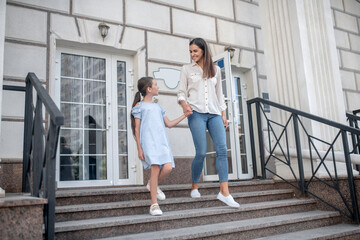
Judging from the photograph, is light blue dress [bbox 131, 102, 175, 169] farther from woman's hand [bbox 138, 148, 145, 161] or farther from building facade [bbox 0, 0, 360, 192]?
building facade [bbox 0, 0, 360, 192]

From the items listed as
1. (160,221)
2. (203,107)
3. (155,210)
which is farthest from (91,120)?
(160,221)

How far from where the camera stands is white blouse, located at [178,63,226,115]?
3369 mm

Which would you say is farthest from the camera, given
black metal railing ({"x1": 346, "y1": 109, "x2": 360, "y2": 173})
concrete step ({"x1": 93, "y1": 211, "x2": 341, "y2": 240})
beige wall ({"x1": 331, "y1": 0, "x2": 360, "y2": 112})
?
beige wall ({"x1": 331, "y1": 0, "x2": 360, "y2": 112})

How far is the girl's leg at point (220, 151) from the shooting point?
3.26m

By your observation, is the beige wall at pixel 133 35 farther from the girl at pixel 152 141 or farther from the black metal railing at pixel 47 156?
the girl at pixel 152 141

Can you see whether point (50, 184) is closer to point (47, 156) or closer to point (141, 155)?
point (47, 156)

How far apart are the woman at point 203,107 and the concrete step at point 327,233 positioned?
1.74 feet

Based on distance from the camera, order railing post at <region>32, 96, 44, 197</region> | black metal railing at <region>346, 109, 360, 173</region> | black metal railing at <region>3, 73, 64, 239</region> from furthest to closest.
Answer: black metal railing at <region>346, 109, 360, 173</region> → railing post at <region>32, 96, 44, 197</region> → black metal railing at <region>3, 73, 64, 239</region>

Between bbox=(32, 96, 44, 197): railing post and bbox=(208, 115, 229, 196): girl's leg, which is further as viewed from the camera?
bbox=(208, 115, 229, 196): girl's leg

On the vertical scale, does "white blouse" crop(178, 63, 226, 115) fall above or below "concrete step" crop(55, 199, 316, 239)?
above

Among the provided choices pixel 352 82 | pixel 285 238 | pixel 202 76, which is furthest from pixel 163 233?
pixel 352 82

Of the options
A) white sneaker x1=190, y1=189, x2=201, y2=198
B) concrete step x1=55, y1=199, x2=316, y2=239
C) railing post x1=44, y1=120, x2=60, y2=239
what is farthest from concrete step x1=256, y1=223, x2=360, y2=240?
railing post x1=44, y1=120, x2=60, y2=239

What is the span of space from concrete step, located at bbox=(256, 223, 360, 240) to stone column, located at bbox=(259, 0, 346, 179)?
3.89 feet

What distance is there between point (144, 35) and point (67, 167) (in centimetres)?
227
